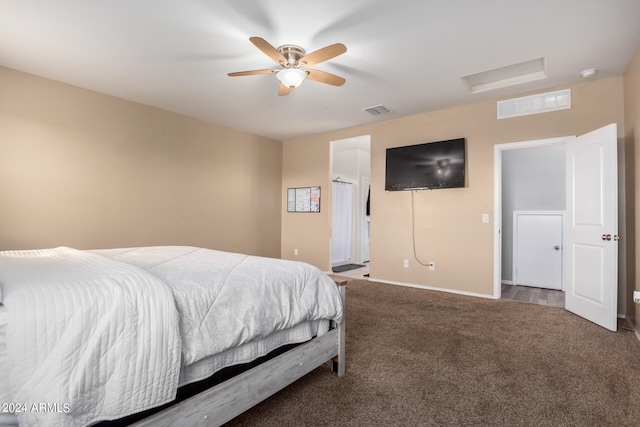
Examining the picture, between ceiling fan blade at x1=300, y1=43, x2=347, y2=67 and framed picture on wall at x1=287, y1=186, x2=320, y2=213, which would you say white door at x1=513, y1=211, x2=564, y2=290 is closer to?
framed picture on wall at x1=287, y1=186, x2=320, y2=213

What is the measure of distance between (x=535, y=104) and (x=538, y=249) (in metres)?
2.16

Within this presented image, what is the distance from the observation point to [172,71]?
3217 millimetres

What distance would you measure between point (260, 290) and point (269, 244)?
4.42 m

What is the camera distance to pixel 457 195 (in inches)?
165

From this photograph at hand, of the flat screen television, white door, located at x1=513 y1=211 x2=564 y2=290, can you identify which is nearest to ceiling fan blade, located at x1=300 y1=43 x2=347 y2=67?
the flat screen television

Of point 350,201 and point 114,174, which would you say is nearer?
point 114,174

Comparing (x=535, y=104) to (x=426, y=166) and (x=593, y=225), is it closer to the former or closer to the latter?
(x=426, y=166)

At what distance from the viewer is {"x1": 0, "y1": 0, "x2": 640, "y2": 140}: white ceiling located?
2.25 m

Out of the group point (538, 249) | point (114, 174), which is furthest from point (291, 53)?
point (538, 249)

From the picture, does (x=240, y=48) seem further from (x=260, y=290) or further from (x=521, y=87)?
(x=521, y=87)

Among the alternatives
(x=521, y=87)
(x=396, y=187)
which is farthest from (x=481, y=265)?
(x=521, y=87)

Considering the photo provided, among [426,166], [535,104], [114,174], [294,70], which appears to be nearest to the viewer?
[294,70]

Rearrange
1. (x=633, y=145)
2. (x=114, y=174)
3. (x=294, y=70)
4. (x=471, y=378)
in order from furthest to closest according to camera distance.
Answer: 1. (x=114, y=174)
2. (x=633, y=145)
3. (x=294, y=70)
4. (x=471, y=378)

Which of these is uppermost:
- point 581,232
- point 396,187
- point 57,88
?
point 57,88
